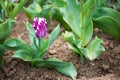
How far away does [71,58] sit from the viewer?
7.42 feet

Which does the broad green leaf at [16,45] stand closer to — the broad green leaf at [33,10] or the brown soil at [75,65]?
the brown soil at [75,65]

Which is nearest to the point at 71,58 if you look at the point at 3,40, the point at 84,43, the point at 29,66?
the point at 84,43

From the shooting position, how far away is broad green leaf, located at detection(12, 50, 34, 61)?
204 centimetres

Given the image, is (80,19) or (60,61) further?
(80,19)

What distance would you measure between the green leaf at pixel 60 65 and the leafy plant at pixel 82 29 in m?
0.11

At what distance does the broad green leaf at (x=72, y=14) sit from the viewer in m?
2.24

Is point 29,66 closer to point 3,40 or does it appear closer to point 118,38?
point 3,40

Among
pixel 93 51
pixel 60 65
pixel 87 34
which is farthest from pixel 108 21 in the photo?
pixel 60 65

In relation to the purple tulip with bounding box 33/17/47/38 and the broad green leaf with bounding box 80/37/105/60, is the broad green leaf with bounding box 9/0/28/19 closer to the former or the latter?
the purple tulip with bounding box 33/17/47/38

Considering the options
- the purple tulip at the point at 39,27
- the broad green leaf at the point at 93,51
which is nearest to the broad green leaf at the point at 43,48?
the purple tulip at the point at 39,27

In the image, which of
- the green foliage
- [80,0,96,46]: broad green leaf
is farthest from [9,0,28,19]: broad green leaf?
[80,0,96,46]: broad green leaf

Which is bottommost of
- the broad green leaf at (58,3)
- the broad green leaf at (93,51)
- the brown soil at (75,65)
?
the brown soil at (75,65)

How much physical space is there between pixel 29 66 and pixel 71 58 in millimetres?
276

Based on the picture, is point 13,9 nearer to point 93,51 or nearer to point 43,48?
point 43,48
